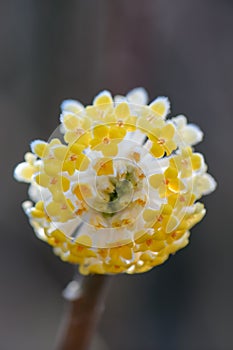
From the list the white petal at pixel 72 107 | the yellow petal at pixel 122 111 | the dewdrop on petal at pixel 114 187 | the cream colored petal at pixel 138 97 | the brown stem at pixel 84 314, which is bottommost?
the brown stem at pixel 84 314

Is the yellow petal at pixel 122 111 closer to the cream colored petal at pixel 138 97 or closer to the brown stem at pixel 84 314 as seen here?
the cream colored petal at pixel 138 97

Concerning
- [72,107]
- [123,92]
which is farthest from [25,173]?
[123,92]

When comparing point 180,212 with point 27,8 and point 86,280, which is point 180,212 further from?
point 27,8

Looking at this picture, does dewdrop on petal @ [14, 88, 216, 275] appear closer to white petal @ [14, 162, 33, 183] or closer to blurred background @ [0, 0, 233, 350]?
white petal @ [14, 162, 33, 183]

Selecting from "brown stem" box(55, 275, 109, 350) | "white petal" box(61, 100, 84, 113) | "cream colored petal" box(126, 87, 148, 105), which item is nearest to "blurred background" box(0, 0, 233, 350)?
"brown stem" box(55, 275, 109, 350)

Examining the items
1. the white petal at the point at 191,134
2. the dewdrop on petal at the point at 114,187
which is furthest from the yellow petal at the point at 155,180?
the white petal at the point at 191,134

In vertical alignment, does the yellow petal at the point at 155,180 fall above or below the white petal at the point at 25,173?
below

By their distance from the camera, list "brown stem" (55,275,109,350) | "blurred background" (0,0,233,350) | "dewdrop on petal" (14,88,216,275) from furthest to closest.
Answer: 1. "blurred background" (0,0,233,350)
2. "brown stem" (55,275,109,350)
3. "dewdrop on petal" (14,88,216,275)
